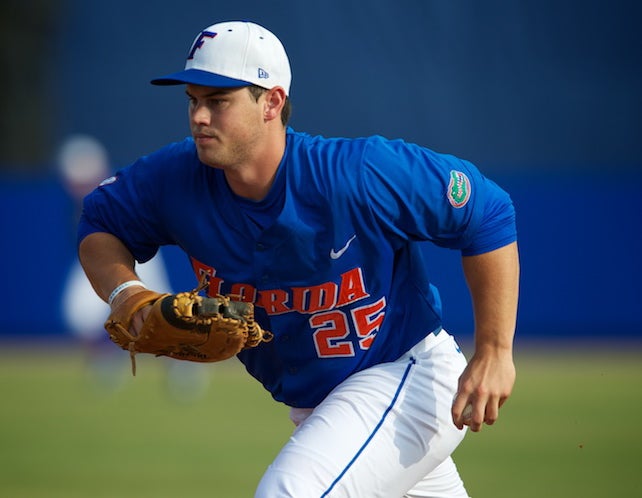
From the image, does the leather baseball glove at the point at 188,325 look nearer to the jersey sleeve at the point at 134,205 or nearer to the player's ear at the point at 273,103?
the jersey sleeve at the point at 134,205

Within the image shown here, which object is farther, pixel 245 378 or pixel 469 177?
pixel 245 378

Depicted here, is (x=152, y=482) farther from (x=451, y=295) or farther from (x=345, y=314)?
(x=451, y=295)

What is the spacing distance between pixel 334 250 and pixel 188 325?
581mm

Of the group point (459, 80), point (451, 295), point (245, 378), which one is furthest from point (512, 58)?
point (245, 378)

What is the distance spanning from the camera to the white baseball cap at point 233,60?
366cm

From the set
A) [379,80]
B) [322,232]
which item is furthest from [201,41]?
[379,80]

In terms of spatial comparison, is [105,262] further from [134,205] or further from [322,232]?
[322,232]

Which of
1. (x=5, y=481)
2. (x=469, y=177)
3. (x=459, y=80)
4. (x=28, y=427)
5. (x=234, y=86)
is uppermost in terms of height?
(x=234, y=86)

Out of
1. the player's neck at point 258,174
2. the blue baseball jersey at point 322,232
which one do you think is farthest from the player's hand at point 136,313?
the player's neck at point 258,174

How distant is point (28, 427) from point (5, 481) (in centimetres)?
200

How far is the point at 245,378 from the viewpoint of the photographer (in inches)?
448

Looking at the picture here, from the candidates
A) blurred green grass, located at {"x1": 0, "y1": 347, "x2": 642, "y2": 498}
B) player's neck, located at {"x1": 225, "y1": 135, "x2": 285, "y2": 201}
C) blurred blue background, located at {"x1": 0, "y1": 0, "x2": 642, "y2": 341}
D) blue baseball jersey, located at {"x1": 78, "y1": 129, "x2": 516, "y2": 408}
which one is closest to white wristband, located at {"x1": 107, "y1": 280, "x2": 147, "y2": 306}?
blue baseball jersey, located at {"x1": 78, "y1": 129, "x2": 516, "y2": 408}

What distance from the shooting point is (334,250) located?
3703mm

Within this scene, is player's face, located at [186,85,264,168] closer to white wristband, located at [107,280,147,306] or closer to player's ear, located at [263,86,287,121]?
player's ear, located at [263,86,287,121]
